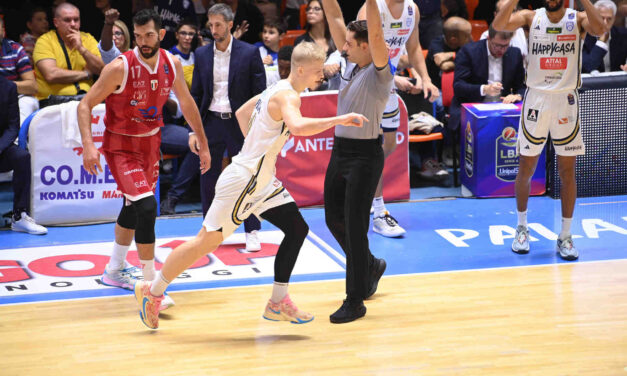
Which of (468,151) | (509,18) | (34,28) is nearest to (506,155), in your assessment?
(468,151)

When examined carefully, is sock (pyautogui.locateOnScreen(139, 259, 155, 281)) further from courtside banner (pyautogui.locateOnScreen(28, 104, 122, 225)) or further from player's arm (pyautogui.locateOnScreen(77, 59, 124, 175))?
courtside banner (pyautogui.locateOnScreen(28, 104, 122, 225))

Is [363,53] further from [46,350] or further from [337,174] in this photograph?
[46,350]

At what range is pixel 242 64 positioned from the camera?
6.92 meters

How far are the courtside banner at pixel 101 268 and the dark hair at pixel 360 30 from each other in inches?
75.0

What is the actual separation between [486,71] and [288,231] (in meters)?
4.43

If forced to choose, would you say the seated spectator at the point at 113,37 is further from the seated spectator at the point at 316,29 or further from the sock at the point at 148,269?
the sock at the point at 148,269

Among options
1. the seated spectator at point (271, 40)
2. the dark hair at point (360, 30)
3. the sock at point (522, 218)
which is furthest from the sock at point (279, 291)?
the seated spectator at point (271, 40)

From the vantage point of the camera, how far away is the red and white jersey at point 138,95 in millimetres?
5484

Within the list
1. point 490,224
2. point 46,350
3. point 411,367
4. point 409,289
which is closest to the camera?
point 411,367

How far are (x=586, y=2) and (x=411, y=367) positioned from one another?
3.34m

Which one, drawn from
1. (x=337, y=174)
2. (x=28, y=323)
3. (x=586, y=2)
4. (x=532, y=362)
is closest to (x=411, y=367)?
(x=532, y=362)

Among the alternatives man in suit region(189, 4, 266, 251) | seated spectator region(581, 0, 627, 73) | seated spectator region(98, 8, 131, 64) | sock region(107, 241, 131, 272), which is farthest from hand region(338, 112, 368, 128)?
seated spectator region(581, 0, 627, 73)

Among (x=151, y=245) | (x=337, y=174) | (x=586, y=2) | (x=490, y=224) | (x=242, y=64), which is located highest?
(x=586, y=2)

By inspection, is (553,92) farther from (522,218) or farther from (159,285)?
(159,285)
